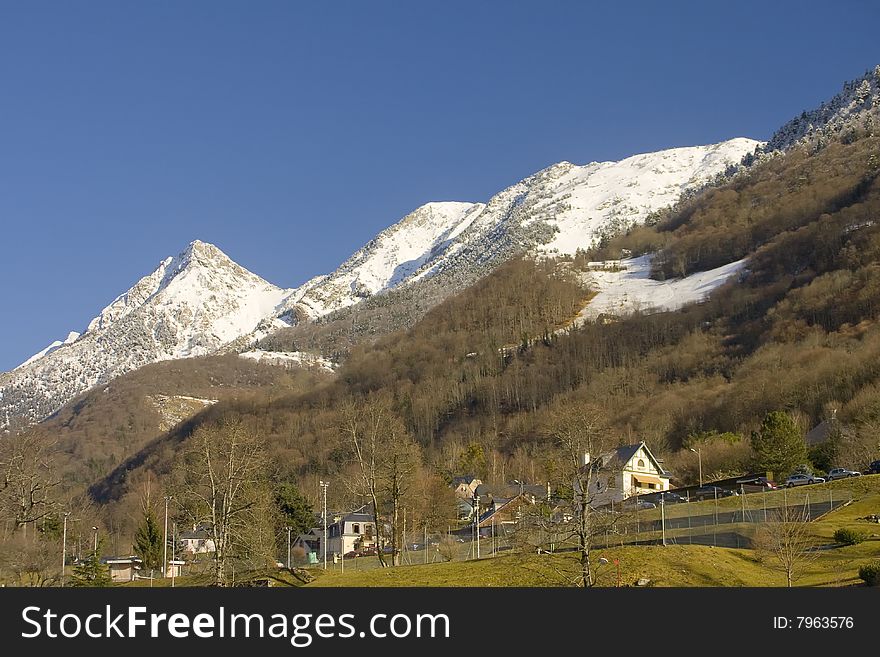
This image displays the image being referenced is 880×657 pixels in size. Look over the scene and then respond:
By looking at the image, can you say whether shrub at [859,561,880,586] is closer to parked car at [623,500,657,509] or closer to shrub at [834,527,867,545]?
shrub at [834,527,867,545]

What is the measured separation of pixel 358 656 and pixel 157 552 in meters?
61.7

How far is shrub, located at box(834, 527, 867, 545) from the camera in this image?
44.2 m

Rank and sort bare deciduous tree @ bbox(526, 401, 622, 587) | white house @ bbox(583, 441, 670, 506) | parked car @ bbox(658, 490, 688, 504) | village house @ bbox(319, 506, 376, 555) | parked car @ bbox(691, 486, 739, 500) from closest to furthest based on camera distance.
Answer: bare deciduous tree @ bbox(526, 401, 622, 587)
parked car @ bbox(691, 486, 739, 500)
parked car @ bbox(658, 490, 688, 504)
white house @ bbox(583, 441, 670, 506)
village house @ bbox(319, 506, 376, 555)

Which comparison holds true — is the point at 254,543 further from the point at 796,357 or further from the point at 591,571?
the point at 796,357

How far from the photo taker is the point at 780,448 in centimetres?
7612

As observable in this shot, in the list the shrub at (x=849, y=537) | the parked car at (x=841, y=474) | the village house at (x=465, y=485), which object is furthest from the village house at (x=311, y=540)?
the shrub at (x=849, y=537)

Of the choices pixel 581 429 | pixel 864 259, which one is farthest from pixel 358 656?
pixel 864 259

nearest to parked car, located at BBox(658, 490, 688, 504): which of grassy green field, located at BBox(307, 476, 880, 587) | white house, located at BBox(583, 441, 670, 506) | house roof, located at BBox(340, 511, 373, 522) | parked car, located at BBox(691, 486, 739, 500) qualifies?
parked car, located at BBox(691, 486, 739, 500)

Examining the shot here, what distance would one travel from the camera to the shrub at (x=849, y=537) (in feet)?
145

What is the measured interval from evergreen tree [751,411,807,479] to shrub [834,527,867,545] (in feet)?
101

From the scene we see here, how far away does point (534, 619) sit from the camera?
902 inches

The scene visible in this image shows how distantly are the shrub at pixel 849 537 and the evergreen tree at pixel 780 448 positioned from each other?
101 ft

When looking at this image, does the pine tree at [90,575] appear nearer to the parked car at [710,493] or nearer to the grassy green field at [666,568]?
the grassy green field at [666,568]

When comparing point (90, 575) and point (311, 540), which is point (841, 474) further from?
point (311, 540)
